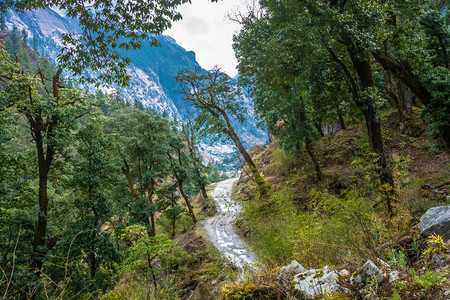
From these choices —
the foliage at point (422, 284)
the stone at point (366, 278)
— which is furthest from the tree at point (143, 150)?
the foliage at point (422, 284)

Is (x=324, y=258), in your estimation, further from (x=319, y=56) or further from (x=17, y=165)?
(x=17, y=165)

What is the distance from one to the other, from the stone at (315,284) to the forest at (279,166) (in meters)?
0.12

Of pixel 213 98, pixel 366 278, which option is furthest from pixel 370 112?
pixel 213 98

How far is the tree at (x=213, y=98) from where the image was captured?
12.9 m

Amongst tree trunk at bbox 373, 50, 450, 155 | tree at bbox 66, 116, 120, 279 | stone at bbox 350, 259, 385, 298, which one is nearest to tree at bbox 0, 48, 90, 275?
tree at bbox 66, 116, 120, 279

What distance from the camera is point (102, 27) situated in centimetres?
412

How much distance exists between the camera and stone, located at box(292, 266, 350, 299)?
2295 mm

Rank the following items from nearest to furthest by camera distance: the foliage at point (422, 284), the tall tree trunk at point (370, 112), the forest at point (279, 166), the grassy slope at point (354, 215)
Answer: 1. the foliage at point (422, 284)
2. the grassy slope at point (354, 215)
3. the forest at point (279, 166)
4. the tall tree trunk at point (370, 112)

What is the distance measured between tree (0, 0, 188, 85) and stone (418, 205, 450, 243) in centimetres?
542

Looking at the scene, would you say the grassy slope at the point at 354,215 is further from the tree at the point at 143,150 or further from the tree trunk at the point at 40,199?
the tree at the point at 143,150

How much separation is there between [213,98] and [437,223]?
12.2 m

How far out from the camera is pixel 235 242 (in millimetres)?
10250

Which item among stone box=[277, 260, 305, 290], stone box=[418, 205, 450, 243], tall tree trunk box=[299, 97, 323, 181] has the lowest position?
stone box=[277, 260, 305, 290]

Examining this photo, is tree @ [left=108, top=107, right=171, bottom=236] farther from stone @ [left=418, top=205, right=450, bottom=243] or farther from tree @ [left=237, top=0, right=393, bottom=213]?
stone @ [left=418, top=205, right=450, bottom=243]
